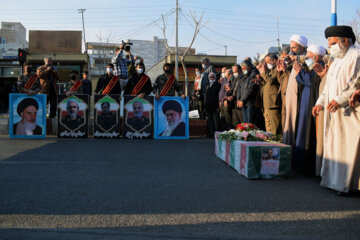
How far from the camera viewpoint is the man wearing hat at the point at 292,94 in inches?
277

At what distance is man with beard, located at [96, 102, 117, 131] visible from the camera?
38.9 ft

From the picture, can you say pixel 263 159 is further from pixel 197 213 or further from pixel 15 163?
pixel 15 163

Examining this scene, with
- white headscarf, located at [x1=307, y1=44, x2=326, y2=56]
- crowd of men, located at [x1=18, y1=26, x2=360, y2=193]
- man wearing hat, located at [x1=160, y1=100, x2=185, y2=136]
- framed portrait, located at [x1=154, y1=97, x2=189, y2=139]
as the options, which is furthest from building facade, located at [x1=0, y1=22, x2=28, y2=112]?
white headscarf, located at [x1=307, y1=44, x2=326, y2=56]

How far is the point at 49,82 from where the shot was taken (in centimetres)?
1282

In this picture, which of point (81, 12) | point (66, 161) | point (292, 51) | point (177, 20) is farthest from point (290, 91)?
point (81, 12)

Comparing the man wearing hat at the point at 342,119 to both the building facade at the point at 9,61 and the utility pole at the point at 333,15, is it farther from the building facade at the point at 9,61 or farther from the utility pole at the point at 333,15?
the building facade at the point at 9,61

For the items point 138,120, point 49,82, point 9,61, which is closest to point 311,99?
point 138,120

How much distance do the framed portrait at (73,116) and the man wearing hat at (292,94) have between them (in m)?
6.63

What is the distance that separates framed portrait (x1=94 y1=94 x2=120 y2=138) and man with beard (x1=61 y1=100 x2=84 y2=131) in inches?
20.1

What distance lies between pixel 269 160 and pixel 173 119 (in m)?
6.28

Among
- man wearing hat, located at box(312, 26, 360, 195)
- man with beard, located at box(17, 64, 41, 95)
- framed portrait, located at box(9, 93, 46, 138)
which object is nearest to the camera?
man wearing hat, located at box(312, 26, 360, 195)

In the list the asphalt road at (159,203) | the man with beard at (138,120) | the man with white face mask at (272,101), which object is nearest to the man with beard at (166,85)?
the man with beard at (138,120)

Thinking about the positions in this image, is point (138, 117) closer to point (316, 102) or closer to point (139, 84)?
point (139, 84)

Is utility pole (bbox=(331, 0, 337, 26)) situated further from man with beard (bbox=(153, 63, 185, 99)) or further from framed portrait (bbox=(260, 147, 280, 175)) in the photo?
framed portrait (bbox=(260, 147, 280, 175))
